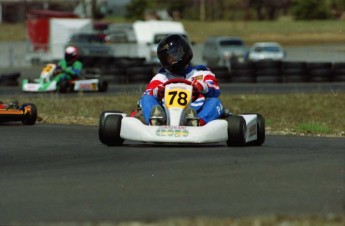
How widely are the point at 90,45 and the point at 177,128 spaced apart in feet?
119

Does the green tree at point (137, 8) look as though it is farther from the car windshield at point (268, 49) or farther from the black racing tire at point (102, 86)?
the black racing tire at point (102, 86)

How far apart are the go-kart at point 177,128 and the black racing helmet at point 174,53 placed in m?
0.59

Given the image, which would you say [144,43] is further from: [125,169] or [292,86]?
[125,169]

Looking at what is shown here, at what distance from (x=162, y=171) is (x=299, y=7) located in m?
81.8

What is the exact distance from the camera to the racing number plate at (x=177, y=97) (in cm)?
1131

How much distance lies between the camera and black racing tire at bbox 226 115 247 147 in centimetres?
1111

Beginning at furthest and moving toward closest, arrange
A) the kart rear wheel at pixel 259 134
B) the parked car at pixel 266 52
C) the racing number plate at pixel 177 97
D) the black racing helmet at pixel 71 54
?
the parked car at pixel 266 52 < the black racing helmet at pixel 71 54 < the kart rear wheel at pixel 259 134 < the racing number plate at pixel 177 97

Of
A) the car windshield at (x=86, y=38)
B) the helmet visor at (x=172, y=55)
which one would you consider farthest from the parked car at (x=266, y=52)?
the helmet visor at (x=172, y=55)

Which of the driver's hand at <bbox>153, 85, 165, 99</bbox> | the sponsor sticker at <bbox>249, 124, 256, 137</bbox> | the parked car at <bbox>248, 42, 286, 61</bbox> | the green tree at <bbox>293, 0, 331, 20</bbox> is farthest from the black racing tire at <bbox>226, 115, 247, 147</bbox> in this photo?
the green tree at <bbox>293, 0, 331, 20</bbox>

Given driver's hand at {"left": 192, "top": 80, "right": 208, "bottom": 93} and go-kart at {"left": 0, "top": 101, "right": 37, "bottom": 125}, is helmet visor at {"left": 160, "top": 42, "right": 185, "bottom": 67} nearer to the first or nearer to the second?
driver's hand at {"left": 192, "top": 80, "right": 208, "bottom": 93}

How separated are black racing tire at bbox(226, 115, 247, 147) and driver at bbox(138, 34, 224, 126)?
37 centimetres

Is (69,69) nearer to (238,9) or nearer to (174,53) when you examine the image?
(174,53)

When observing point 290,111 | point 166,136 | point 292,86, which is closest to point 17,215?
point 166,136

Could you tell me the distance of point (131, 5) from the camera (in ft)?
298
